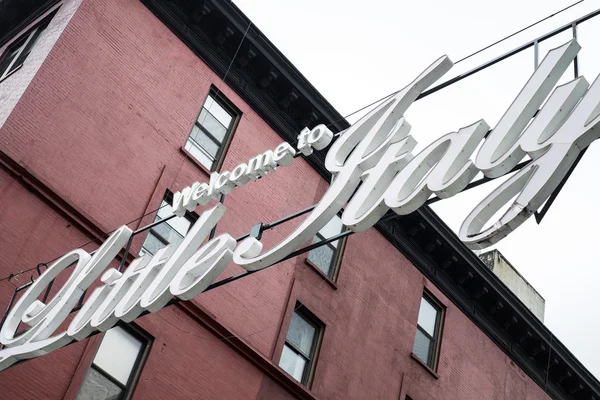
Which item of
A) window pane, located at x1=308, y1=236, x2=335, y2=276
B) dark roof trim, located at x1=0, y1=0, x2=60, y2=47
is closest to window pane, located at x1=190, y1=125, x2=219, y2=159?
window pane, located at x1=308, y1=236, x2=335, y2=276

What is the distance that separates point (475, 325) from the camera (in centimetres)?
2466

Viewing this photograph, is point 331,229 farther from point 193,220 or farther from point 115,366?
point 115,366

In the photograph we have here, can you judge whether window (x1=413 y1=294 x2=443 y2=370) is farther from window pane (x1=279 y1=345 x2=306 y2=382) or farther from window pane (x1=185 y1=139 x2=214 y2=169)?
window pane (x1=185 y1=139 x2=214 y2=169)

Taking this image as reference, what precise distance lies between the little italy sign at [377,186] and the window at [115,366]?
10.0 ft

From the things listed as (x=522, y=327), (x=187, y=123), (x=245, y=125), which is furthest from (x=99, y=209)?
(x=522, y=327)

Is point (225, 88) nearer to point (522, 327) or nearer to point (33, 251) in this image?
point (33, 251)

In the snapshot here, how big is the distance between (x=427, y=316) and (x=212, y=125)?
911cm

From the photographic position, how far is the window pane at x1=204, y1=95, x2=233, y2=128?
1911cm

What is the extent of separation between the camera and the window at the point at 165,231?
54.8 ft

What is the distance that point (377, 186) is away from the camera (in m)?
8.90

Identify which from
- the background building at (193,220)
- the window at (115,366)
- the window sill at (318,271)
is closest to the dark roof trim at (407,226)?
the background building at (193,220)

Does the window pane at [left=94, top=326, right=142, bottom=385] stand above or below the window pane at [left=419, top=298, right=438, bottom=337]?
below

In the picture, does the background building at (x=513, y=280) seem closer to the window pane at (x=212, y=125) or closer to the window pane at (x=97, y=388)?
the window pane at (x=212, y=125)

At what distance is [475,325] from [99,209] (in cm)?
1373
